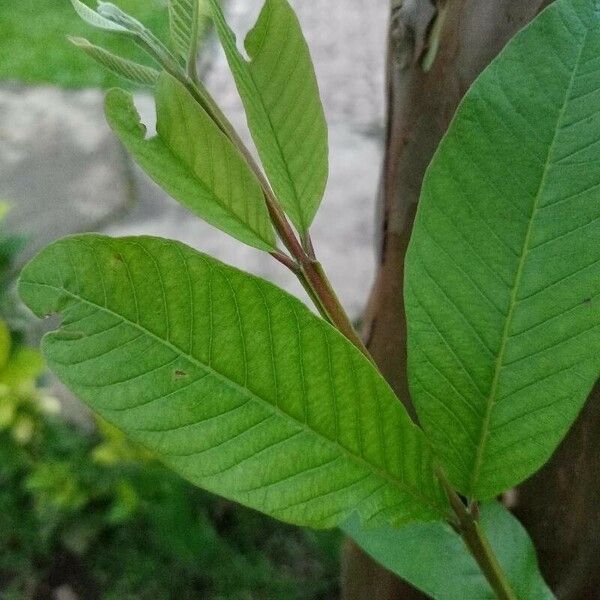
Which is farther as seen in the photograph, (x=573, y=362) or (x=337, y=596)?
(x=337, y=596)

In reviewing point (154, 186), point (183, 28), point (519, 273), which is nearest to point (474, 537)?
point (519, 273)

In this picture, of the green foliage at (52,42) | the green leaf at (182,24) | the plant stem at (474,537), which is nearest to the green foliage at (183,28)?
the green leaf at (182,24)

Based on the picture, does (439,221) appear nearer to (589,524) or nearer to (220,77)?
(589,524)

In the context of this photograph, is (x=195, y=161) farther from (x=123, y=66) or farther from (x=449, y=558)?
(x=449, y=558)

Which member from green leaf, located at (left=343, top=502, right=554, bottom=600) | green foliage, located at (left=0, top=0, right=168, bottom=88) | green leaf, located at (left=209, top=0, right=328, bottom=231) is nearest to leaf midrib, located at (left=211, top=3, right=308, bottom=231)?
green leaf, located at (left=209, top=0, right=328, bottom=231)

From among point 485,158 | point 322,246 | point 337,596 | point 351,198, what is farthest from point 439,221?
point 351,198

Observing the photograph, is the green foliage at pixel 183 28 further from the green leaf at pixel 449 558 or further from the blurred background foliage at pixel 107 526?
the blurred background foliage at pixel 107 526

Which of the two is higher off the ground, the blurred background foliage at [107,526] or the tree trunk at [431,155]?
the tree trunk at [431,155]
